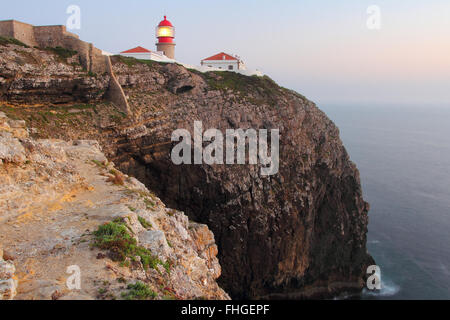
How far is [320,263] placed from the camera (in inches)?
1506

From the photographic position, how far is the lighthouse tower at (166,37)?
48.8 m

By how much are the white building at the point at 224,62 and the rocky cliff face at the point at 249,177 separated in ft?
23.4

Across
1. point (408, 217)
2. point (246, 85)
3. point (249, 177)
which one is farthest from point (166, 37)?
point (408, 217)

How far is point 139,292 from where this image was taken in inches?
288

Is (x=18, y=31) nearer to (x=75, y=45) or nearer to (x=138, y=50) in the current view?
(x=75, y=45)

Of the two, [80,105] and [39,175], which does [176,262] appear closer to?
[39,175]

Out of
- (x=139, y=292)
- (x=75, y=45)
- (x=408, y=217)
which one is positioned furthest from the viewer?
(x=408, y=217)

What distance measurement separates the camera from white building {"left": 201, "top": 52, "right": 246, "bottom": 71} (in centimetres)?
4884

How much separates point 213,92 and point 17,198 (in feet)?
95.4

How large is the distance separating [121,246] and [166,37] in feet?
150

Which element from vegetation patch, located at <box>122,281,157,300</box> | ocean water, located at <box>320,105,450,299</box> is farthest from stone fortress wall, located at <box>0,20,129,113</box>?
ocean water, located at <box>320,105,450,299</box>

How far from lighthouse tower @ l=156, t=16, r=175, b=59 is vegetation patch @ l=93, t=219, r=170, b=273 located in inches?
1699

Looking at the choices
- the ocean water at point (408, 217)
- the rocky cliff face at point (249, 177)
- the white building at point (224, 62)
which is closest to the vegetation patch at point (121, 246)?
the rocky cliff face at point (249, 177)

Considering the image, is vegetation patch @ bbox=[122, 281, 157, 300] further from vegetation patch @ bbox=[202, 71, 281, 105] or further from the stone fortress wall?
vegetation patch @ bbox=[202, 71, 281, 105]
